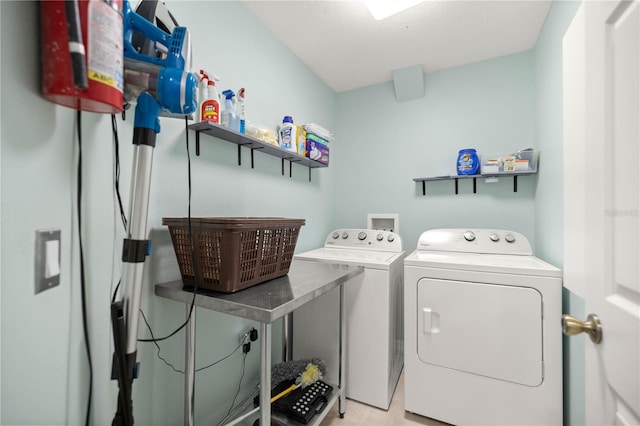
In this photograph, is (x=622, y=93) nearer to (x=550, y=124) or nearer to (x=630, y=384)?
(x=630, y=384)

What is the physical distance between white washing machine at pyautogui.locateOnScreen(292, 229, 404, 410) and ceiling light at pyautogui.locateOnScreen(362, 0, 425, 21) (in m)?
1.55

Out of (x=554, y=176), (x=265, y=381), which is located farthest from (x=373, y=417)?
(x=554, y=176)

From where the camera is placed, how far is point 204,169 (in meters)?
1.44

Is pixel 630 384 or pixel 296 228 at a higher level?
pixel 296 228

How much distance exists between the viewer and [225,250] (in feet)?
3.33

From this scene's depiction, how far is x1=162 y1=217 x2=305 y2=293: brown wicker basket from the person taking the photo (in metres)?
1.02

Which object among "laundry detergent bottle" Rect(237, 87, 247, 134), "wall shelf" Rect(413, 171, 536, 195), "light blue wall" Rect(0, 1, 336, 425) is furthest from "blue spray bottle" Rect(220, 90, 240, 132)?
"wall shelf" Rect(413, 171, 536, 195)

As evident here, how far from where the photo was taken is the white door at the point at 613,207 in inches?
20.4

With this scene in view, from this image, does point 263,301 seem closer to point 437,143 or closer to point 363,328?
point 363,328

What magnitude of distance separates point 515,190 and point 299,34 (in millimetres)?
2039

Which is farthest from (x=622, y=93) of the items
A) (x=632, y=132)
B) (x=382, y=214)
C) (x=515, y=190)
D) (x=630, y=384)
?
(x=382, y=214)

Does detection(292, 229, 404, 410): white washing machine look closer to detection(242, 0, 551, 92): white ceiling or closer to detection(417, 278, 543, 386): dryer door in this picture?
detection(417, 278, 543, 386): dryer door

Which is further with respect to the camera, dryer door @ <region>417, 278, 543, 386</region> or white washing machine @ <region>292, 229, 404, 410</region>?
white washing machine @ <region>292, 229, 404, 410</region>

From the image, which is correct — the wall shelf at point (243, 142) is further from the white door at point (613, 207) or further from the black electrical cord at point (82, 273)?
the white door at point (613, 207)
